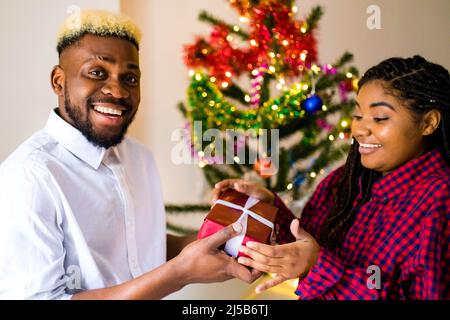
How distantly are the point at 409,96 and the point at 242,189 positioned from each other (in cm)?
53

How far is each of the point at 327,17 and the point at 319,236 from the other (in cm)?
173

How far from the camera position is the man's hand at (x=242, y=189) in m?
1.39

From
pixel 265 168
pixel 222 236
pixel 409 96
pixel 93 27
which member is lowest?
pixel 222 236

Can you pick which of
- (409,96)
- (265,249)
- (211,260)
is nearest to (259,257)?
(265,249)

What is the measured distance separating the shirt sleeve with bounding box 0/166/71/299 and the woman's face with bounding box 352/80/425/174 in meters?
0.85

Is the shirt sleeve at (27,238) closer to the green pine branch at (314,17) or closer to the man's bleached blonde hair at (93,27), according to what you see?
the man's bleached blonde hair at (93,27)

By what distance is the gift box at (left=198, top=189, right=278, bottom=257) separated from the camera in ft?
3.92

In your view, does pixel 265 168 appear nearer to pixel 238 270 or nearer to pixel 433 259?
pixel 238 270

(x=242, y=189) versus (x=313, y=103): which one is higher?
(x=313, y=103)

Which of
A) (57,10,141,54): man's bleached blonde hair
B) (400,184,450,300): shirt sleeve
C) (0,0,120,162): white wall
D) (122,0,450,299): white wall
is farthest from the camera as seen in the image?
(122,0,450,299): white wall

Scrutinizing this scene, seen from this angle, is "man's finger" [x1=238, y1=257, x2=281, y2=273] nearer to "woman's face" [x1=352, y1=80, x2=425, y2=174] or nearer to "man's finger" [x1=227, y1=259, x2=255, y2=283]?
"man's finger" [x1=227, y1=259, x2=255, y2=283]

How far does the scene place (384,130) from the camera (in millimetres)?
1218

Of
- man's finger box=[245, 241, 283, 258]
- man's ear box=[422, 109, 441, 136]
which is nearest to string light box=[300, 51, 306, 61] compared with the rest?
man's ear box=[422, 109, 441, 136]

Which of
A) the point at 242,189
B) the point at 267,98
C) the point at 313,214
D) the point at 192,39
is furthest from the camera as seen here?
the point at 192,39
